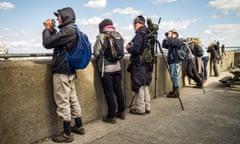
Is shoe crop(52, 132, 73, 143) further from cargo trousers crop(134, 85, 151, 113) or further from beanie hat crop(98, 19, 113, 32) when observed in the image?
beanie hat crop(98, 19, 113, 32)

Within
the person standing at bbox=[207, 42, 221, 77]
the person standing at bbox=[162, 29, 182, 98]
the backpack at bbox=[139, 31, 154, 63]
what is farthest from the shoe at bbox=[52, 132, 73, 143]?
the person standing at bbox=[207, 42, 221, 77]

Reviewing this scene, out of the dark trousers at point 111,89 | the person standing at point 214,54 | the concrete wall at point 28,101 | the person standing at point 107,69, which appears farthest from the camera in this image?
the person standing at point 214,54

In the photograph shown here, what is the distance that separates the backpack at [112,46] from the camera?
3873mm

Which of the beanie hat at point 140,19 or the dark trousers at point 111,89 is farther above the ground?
the beanie hat at point 140,19

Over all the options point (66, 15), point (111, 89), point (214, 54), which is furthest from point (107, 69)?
point (214, 54)

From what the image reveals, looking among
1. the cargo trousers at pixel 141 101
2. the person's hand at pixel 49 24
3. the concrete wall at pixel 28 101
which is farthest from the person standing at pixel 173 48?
the person's hand at pixel 49 24

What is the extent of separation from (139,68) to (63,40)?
1944 mm

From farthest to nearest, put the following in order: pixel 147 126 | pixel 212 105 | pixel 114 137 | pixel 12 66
A: pixel 212 105
pixel 147 126
pixel 114 137
pixel 12 66

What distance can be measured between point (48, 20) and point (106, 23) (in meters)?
1.17

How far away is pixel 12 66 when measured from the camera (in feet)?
9.47

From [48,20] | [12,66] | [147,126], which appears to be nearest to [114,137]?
[147,126]

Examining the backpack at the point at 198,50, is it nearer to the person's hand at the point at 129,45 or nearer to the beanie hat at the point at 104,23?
the person's hand at the point at 129,45

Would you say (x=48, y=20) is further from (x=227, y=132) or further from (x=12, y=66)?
(x=227, y=132)

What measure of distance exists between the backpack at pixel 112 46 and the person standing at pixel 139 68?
52cm
